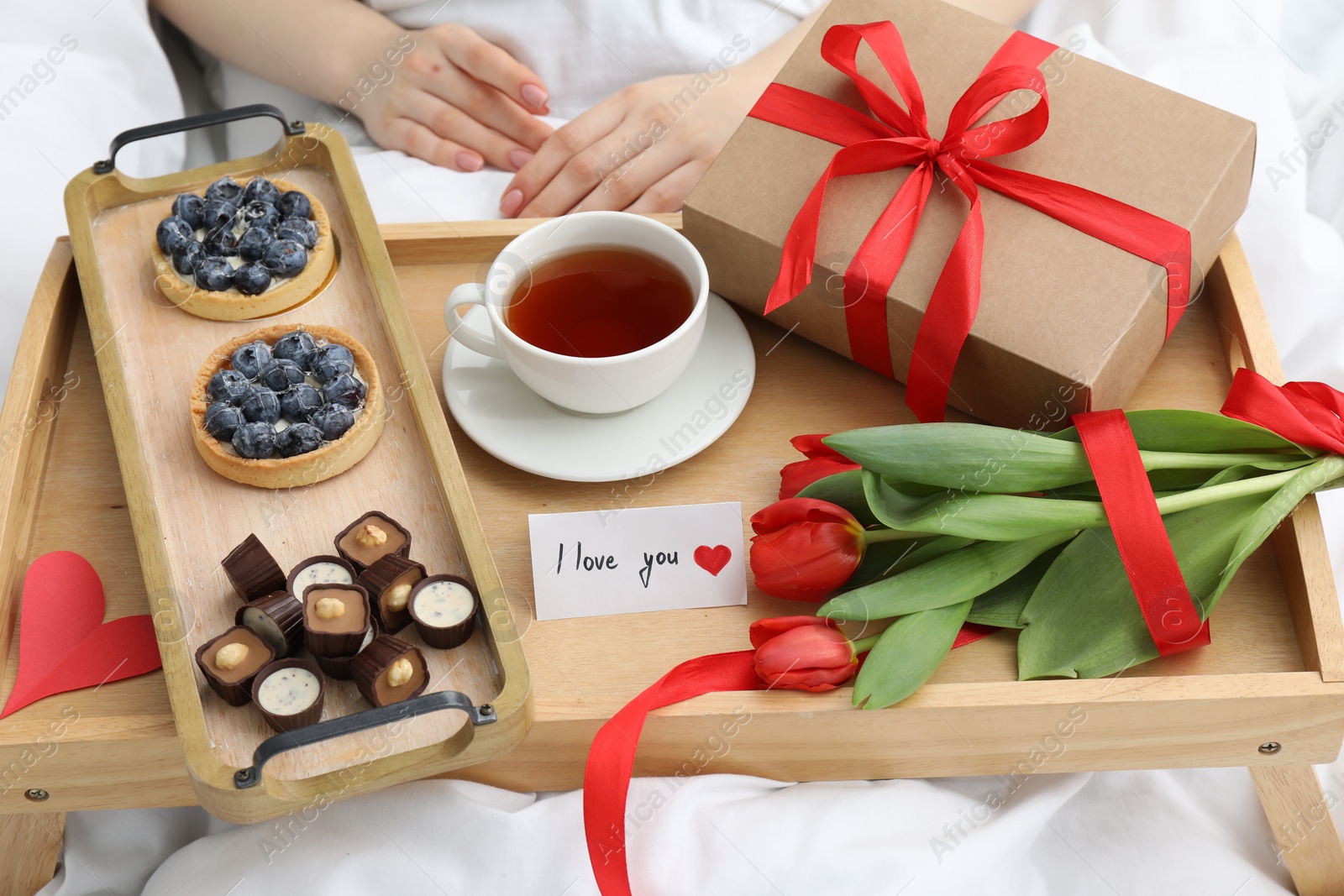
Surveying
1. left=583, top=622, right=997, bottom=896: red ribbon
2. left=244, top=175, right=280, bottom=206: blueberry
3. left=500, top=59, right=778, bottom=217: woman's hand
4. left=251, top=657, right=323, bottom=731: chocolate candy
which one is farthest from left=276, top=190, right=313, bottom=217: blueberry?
left=583, top=622, right=997, bottom=896: red ribbon

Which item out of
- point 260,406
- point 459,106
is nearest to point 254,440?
point 260,406

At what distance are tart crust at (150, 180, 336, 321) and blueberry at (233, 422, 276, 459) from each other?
164mm

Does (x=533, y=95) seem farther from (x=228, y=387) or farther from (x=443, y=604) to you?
(x=443, y=604)

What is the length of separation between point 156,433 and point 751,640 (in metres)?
0.53

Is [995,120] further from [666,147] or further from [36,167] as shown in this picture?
[36,167]

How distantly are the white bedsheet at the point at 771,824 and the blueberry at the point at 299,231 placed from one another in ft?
1.09

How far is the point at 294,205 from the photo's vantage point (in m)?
1.00

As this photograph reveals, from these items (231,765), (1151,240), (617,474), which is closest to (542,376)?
(617,474)

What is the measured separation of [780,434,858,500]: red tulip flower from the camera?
0.87 meters

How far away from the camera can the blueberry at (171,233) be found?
3.19 feet

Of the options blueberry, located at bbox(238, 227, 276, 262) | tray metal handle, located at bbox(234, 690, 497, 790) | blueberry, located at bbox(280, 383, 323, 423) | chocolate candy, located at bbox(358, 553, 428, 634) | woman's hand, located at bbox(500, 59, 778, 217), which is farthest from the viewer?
woman's hand, located at bbox(500, 59, 778, 217)

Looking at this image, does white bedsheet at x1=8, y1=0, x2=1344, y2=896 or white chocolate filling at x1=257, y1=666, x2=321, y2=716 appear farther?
white bedsheet at x1=8, y1=0, x2=1344, y2=896

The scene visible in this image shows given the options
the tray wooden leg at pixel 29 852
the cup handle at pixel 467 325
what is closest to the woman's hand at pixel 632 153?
the cup handle at pixel 467 325

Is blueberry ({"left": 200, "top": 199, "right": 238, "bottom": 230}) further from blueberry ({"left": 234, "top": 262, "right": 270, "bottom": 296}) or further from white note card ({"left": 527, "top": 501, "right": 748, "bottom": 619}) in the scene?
white note card ({"left": 527, "top": 501, "right": 748, "bottom": 619})
